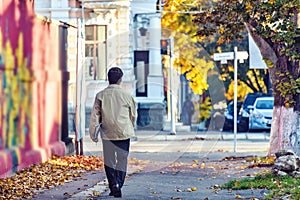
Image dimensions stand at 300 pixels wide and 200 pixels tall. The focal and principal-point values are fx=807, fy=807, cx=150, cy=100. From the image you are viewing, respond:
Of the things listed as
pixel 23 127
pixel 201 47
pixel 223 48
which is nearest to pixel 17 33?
pixel 23 127

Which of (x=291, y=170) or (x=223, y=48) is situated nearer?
(x=291, y=170)

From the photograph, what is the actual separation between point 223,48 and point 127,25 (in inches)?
498

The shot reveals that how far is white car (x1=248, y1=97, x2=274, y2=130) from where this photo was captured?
1420 inches

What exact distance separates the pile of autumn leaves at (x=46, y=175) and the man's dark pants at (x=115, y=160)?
128cm

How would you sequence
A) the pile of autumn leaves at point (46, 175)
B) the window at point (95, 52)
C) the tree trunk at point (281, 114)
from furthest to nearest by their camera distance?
1. the window at point (95, 52)
2. the tree trunk at point (281, 114)
3. the pile of autumn leaves at point (46, 175)

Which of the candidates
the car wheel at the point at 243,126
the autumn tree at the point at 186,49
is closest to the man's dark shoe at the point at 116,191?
the autumn tree at the point at 186,49

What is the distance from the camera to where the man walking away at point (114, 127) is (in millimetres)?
11070

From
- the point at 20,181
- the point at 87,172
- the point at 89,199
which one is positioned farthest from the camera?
the point at 87,172

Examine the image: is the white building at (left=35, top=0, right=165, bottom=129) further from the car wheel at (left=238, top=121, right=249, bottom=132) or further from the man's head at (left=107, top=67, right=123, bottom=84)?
the man's head at (left=107, top=67, right=123, bottom=84)

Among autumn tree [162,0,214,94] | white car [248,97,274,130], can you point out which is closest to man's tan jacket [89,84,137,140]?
autumn tree [162,0,214,94]

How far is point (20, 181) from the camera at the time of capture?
1286 centimetres

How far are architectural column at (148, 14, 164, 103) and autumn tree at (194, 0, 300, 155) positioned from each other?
1691 cm

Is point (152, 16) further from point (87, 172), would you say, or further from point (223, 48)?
point (87, 172)

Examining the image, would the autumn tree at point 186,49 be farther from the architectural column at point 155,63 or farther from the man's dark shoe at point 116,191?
the man's dark shoe at point 116,191
